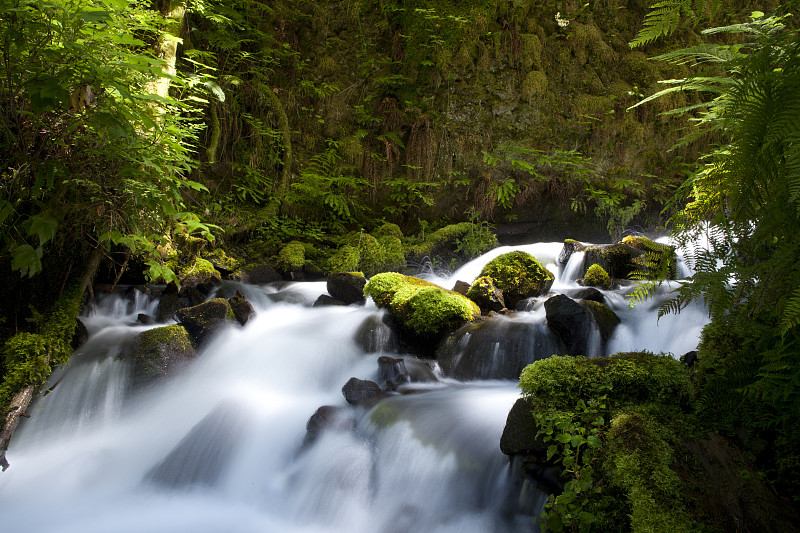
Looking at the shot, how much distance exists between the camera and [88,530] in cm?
332

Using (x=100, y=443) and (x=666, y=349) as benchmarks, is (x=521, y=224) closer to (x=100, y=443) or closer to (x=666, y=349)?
(x=666, y=349)

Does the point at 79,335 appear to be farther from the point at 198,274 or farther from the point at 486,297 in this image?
the point at 486,297

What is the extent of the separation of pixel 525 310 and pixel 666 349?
182 cm

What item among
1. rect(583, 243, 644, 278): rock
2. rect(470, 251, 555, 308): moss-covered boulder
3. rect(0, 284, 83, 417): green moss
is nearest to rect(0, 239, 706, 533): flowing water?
rect(0, 284, 83, 417): green moss

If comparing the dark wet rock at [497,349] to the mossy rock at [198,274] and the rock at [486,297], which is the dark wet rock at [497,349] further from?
the mossy rock at [198,274]

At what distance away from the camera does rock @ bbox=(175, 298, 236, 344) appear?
5672 mm

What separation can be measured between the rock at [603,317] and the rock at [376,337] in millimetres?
2457

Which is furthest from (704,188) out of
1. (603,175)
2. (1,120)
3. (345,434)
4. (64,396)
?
(603,175)

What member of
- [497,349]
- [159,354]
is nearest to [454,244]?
[497,349]

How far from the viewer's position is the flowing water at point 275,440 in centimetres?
334

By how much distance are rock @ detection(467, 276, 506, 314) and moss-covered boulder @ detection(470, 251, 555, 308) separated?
0.31 metres

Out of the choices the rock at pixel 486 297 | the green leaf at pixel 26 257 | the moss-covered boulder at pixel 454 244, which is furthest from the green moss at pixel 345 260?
the green leaf at pixel 26 257

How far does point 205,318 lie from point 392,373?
8.85ft

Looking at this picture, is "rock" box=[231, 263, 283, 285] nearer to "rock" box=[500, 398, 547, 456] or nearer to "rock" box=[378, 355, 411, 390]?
"rock" box=[378, 355, 411, 390]
